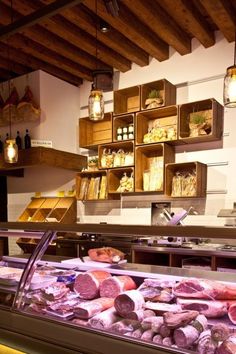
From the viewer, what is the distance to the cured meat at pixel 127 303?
1.47m

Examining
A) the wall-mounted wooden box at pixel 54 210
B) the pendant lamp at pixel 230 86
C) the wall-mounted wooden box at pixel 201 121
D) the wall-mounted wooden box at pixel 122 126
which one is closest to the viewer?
the pendant lamp at pixel 230 86

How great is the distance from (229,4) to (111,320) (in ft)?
Answer: 12.2

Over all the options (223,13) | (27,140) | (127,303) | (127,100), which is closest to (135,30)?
(223,13)

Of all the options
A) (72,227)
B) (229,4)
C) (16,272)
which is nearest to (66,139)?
(229,4)

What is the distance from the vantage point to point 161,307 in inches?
57.7

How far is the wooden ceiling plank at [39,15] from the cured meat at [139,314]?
96.9 inches

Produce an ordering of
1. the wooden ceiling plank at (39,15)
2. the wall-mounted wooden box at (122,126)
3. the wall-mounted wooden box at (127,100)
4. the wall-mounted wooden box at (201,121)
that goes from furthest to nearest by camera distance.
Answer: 1. the wall-mounted wooden box at (127,100)
2. the wall-mounted wooden box at (122,126)
3. the wall-mounted wooden box at (201,121)
4. the wooden ceiling plank at (39,15)

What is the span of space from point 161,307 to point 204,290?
23 centimetres

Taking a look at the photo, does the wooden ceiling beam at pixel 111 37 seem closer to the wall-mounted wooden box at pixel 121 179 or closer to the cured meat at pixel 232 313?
the wall-mounted wooden box at pixel 121 179

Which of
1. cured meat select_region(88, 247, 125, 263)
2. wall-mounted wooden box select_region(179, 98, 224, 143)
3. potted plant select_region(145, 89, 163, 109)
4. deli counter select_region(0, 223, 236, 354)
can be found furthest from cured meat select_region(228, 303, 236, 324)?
potted plant select_region(145, 89, 163, 109)

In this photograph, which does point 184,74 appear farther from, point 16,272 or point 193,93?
point 16,272

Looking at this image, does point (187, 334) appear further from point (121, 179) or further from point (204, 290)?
point (121, 179)

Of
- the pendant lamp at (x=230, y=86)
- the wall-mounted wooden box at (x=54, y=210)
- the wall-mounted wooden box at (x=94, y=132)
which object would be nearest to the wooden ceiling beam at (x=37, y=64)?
the wall-mounted wooden box at (x=94, y=132)

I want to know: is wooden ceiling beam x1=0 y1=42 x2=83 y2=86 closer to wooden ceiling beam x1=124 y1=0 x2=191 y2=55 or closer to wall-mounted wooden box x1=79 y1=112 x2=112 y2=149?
wall-mounted wooden box x1=79 y1=112 x2=112 y2=149
